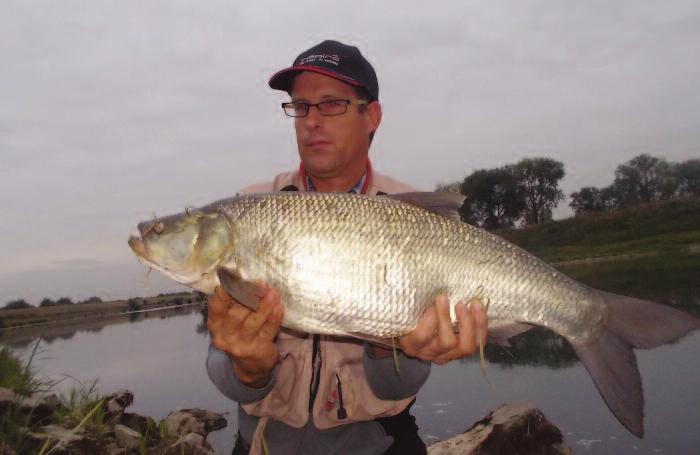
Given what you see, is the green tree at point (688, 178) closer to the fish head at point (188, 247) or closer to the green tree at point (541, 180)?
the green tree at point (541, 180)

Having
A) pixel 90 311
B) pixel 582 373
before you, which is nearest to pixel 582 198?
pixel 90 311

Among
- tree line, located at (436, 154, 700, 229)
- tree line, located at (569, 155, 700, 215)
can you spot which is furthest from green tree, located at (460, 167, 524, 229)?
tree line, located at (569, 155, 700, 215)

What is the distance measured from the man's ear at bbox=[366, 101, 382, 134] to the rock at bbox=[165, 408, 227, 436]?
6.60 meters

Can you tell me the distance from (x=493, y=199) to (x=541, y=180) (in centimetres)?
1095

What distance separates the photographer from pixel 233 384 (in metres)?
3.23

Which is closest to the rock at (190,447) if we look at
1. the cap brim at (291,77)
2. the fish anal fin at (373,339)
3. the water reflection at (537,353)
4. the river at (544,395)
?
the river at (544,395)

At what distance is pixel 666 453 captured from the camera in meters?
5.32

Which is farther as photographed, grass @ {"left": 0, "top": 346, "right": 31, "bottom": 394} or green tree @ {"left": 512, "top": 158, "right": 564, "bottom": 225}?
green tree @ {"left": 512, "top": 158, "right": 564, "bottom": 225}

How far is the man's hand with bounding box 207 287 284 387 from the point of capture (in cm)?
264

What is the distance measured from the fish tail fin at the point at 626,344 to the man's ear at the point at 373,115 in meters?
2.22

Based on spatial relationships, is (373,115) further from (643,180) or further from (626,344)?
(643,180)

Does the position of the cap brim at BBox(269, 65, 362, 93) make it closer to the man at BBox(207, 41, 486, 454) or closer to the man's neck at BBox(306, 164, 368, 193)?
the man at BBox(207, 41, 486, 454)

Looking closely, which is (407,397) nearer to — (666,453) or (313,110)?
(313,110)

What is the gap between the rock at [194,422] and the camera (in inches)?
342
